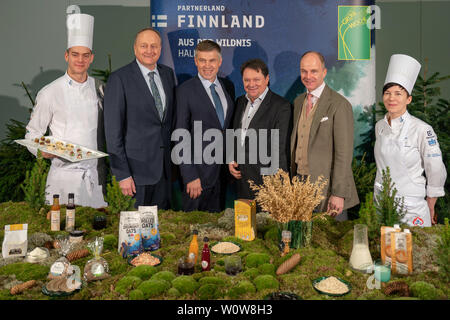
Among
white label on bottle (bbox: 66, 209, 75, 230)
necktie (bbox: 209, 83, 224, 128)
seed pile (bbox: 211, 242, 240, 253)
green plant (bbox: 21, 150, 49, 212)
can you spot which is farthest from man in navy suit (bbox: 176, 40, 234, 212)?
seed pile (bbox: 211, 242, 240, 253)

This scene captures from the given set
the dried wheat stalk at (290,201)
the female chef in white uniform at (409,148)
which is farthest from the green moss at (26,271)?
the female chef in white uniform at (409,148)

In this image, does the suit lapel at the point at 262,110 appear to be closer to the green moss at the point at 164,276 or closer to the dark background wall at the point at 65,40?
the green moss at the point at 164,276

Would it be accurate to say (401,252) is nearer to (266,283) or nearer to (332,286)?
(332,286)

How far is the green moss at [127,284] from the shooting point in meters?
1.61

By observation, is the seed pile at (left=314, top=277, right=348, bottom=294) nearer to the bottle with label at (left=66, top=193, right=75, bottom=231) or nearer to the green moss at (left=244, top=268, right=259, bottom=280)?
the green moss at (left=244, top=268, right=259, bottom=280)

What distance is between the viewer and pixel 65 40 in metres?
5.69

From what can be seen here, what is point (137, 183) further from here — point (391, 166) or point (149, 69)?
point (391, 166)

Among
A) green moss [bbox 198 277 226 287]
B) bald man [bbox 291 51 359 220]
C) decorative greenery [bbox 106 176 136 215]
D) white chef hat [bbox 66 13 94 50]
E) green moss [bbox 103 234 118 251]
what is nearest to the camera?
green moss [bbox 198 277 226 287]

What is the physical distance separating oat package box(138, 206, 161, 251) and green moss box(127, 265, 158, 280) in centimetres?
30

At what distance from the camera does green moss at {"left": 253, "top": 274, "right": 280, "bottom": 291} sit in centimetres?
162

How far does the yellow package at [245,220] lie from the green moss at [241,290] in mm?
560

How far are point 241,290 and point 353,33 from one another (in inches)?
123

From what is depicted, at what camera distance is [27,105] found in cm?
583
